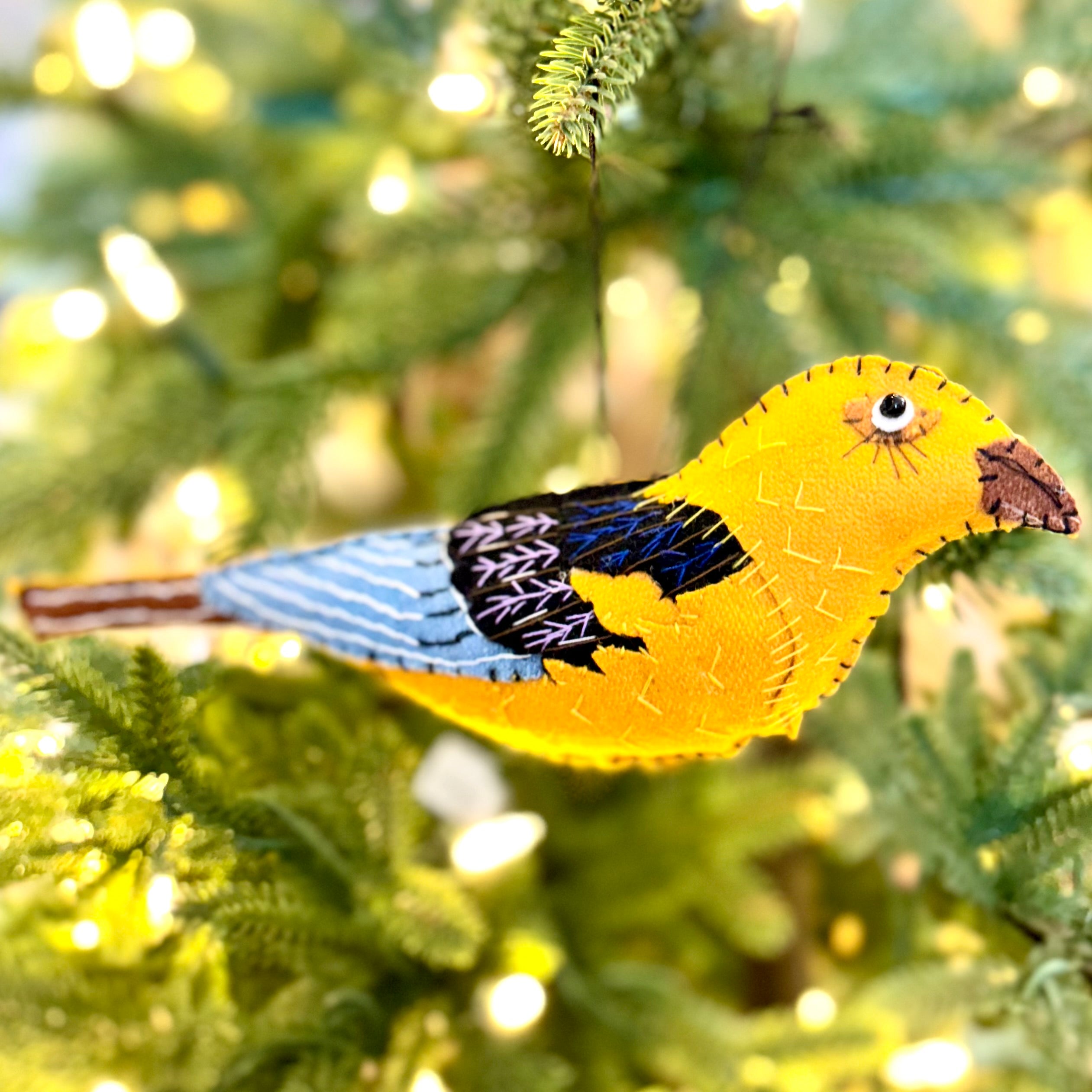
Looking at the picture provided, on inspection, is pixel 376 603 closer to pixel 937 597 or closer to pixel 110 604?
pixel 110 604

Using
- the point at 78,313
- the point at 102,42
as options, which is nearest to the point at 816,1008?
the point at 78,313

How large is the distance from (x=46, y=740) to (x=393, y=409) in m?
0.45

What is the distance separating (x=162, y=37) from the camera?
754 millimetres

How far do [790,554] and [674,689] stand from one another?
0.07 meters

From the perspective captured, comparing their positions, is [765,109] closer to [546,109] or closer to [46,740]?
[546,109]

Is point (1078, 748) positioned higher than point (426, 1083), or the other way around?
point (1078, 748)

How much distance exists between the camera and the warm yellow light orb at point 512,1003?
480 mm

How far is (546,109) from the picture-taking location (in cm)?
29

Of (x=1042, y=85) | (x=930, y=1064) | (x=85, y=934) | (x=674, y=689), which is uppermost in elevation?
(x=1042, y=85)

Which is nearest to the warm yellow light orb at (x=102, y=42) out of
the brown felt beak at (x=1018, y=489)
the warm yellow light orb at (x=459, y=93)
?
the warm yellow light orb at (x=459, y=93)

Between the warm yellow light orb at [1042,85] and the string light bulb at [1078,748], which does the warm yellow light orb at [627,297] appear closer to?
the warm yellow light orb at [1042,85]

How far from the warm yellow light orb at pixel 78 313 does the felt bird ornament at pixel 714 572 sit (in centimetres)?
41

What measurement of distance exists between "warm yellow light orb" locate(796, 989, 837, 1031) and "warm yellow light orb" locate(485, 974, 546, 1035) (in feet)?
0.63

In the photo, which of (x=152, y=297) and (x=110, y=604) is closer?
(x=110, y=604)
